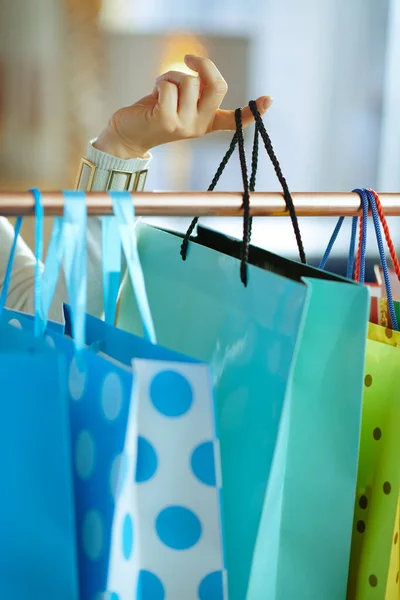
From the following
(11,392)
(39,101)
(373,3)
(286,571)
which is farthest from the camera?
(373,3)

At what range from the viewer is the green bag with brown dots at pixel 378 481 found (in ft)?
1.84

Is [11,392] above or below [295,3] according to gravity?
below

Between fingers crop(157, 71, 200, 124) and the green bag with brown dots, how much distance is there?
24 centimetres

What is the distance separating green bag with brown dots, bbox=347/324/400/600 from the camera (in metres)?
0.56

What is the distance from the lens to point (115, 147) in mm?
764

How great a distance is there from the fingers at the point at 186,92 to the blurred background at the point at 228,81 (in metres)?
2.28

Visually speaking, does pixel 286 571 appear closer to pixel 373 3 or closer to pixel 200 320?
pixel 200 320

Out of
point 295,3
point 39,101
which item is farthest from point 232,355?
point 295,3

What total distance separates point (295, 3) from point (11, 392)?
2934mm

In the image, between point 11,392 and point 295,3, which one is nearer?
point 11,392

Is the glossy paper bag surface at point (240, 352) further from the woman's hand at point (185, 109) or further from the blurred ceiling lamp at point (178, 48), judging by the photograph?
the blurred ceiling lamp at point (178, 48)

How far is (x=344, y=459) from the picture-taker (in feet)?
1.67

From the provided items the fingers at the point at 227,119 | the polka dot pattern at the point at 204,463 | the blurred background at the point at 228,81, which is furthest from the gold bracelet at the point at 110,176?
the blurred background at the point at 228,81

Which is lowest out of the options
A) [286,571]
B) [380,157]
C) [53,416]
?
[286,571]
